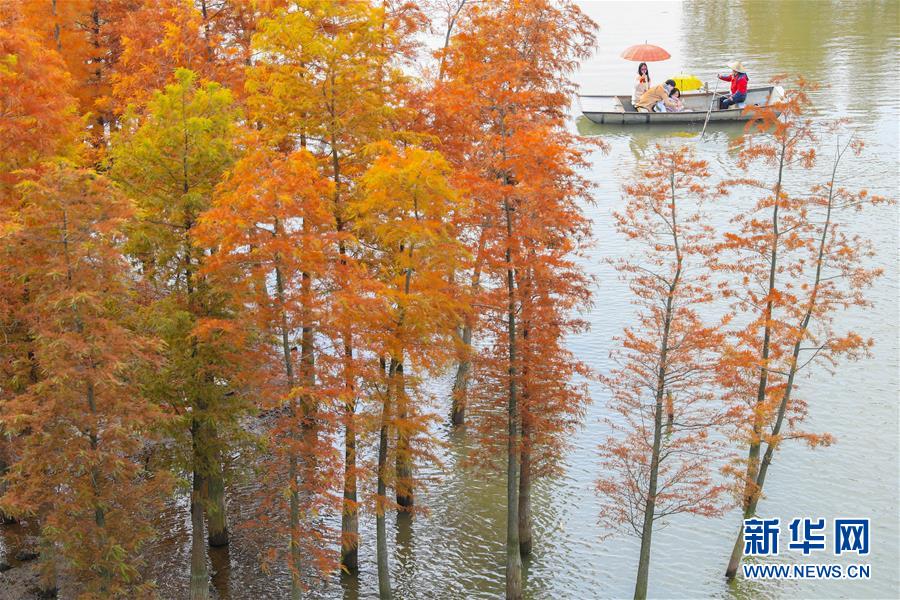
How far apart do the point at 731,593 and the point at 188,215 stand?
52.5 feet

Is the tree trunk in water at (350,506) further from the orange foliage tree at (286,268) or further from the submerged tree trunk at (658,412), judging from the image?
the submerged tree trunk at (658,412)

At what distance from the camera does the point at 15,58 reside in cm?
2344

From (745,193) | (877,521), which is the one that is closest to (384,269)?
(877,521)

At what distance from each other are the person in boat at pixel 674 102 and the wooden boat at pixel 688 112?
2.14ft

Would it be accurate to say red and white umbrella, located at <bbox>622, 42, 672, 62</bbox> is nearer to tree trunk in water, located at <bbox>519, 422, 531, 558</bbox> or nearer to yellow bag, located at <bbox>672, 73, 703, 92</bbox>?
yellow bag, located at <bbox>672, 73, 703, 92</bbox>

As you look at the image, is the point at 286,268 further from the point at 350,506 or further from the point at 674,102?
the point at 674,102

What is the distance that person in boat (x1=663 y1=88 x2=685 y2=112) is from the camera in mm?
60406

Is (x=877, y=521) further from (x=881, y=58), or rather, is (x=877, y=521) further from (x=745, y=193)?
(x=881, y=58)

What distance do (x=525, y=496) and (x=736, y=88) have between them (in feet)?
136

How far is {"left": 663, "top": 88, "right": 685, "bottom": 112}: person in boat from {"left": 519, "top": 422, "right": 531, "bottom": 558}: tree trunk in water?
41.2 meters

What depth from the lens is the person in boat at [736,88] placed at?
5730cm

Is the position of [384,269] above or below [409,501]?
above
